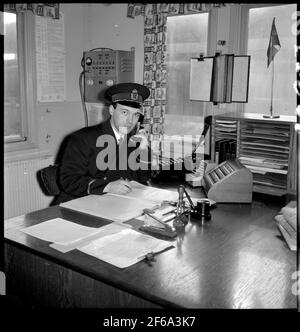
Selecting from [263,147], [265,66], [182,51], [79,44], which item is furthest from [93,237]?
[79,44]

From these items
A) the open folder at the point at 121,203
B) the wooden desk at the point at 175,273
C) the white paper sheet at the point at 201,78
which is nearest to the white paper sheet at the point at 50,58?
the white paper sheet at the point at 201,78

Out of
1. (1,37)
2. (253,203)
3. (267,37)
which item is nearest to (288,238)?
(253,203)

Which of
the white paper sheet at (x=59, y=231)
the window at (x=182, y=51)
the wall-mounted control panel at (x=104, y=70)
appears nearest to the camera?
the white paper sheet at (x=59, y=231)

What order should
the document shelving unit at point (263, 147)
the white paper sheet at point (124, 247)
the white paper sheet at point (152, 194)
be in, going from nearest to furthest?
1. the white paper sheet at point (124, 247)
2. the white paper sheet at point (152, 194)
3. the document shelving unit at point (263, 147)

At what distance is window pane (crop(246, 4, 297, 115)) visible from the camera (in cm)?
312

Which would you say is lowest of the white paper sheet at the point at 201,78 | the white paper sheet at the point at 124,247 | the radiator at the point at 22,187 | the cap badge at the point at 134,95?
the radiator at the point at 22,187

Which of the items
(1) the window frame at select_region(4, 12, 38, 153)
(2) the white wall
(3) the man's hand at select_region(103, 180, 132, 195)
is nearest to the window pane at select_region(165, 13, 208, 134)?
(2) the white wall

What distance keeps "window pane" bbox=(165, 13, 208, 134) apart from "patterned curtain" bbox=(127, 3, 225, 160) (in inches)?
4.8

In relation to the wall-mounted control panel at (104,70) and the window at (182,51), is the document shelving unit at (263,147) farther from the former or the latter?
the wall-mounted control panel at (104,70)

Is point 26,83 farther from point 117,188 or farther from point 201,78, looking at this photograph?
point 117,188

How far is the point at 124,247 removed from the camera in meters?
1.48

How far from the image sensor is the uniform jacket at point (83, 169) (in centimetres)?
223

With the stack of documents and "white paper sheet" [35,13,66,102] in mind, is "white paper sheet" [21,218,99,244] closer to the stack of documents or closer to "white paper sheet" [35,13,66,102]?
the stack of documents

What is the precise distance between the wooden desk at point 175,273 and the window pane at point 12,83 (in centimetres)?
237
